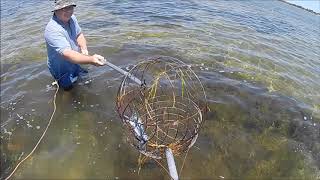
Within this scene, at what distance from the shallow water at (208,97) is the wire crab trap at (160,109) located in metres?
0.38

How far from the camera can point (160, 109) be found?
304 inches

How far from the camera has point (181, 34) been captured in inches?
542

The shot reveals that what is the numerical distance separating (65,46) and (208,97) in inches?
139

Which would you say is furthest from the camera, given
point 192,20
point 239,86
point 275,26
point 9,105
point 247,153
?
point 275,26

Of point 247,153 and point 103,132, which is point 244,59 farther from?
point 103,132

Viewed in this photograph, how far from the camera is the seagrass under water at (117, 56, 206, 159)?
5891mm

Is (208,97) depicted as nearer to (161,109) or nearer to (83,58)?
(161,109)

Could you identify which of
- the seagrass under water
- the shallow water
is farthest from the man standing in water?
the seagrass under water

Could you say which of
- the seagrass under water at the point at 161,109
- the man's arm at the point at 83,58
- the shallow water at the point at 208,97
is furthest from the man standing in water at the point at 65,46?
the seagrass under water at the point at 161,109

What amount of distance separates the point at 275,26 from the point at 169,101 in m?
13.3

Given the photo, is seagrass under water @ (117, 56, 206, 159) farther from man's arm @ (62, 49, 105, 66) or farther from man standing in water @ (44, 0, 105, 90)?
man standing in water @ (44, 0, 105, 90)

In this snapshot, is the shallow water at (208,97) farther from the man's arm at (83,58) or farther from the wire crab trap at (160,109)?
the man's arm at (83,58)

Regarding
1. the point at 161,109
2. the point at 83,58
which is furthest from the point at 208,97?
the point at 83,58

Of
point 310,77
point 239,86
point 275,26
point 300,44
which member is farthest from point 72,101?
point 275,26
